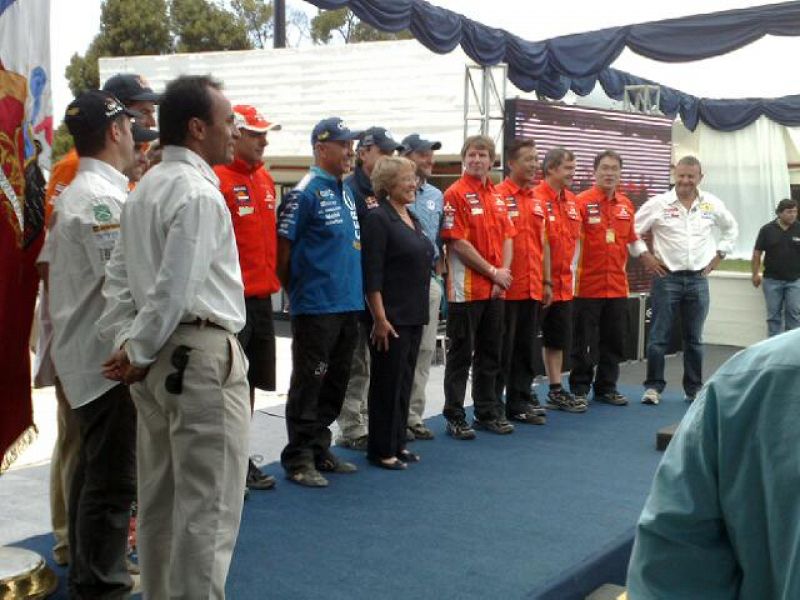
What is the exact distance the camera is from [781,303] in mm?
9445

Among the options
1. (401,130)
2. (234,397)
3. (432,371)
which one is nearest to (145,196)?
(234,397)

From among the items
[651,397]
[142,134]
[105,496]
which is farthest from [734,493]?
[651,397]

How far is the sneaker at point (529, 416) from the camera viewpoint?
5.52 metres

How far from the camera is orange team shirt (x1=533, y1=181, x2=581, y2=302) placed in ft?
18.8

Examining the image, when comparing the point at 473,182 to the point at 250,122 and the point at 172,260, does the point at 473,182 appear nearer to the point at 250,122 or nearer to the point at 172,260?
the point at 250,122

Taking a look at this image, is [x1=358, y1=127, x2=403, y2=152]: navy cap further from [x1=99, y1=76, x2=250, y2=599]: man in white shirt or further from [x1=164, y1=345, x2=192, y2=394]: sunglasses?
[x1=164, y1=345, x2=192, y2=394]: sunglasses

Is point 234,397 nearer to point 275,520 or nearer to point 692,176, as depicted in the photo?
point 275,520

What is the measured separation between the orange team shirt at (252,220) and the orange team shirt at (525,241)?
184cm

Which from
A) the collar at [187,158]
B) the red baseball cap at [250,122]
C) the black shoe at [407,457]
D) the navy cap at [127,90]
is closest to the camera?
the collar at [187,158]

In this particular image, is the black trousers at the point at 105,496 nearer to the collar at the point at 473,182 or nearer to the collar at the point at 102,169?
the collar at the point at 102,169

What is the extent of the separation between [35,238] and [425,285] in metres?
1.99

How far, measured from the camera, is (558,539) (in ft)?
11.4

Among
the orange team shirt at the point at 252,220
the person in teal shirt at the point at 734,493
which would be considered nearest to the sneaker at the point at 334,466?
the orange team shirt at the point at 252,220

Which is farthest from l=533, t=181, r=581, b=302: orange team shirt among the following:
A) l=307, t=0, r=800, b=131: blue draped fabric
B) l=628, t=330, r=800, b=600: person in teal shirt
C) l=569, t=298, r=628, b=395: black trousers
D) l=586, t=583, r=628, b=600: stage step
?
l=628, t=330, r=800, b=600: person in teal shirt
